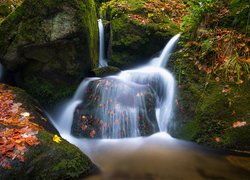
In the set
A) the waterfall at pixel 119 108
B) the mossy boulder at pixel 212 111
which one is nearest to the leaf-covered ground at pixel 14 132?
the waterfall at pixel 119 108

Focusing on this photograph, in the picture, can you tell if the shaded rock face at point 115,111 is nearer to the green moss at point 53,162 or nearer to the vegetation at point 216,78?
the vegetation at point 216,78

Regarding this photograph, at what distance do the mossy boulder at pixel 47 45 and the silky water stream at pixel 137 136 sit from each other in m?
0.66

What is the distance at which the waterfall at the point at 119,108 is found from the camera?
5.92 meters

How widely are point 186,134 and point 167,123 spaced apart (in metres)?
0.64

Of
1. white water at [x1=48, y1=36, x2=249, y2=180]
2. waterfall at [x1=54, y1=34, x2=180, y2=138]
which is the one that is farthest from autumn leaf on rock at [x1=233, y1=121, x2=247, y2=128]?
waterfall at [x1=54, y1=34, x2=180, y2=138]

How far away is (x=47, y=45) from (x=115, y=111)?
2509 millimetres

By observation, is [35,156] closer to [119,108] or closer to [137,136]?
[137,136]

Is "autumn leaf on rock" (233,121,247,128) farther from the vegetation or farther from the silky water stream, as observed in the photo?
the silky water stream

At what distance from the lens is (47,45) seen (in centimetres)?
662

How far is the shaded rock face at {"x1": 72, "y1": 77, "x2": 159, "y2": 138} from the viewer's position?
19.3 ft

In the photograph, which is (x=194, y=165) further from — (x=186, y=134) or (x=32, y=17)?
(x=32, y=17)

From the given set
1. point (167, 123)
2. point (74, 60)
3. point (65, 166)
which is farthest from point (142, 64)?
point (65, 166)

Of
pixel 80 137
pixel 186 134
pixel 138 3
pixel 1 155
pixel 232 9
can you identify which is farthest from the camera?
pixel 138 3

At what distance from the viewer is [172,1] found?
1216cm
